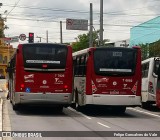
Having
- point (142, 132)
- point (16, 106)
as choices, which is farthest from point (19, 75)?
point (142, 132)

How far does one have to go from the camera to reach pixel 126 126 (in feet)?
55.5

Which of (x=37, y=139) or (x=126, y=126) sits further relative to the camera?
(x=126, y=126)

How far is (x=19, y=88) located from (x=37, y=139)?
8233 mm

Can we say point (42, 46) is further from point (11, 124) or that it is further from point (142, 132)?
point (142, 132)

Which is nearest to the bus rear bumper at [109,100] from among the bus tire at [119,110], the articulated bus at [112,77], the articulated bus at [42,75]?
the articulated bus at [112,77]

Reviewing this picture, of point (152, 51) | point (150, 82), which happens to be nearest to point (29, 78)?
point (150, 82)

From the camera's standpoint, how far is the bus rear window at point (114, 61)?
69.6 feet

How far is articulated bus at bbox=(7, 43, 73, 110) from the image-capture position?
21.0m

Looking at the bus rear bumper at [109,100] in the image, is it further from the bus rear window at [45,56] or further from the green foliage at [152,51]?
the green foliage at [152,51]

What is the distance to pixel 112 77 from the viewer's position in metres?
21.2

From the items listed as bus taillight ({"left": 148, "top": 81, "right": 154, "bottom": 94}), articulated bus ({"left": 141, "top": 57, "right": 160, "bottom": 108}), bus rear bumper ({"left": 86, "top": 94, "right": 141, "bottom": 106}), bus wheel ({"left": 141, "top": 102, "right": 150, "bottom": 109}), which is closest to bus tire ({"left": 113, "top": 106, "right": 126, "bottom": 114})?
articulated bus ({"left": 141, "top": 57, "right": 160, "bottom": 108})

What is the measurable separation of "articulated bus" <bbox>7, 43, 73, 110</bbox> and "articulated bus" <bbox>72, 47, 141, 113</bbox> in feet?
2.90

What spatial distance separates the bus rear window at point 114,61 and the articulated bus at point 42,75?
1.22 meters

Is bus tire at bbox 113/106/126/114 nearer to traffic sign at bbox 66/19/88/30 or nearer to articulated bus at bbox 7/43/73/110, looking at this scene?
articulated bus at bbox 7/43/73/110
